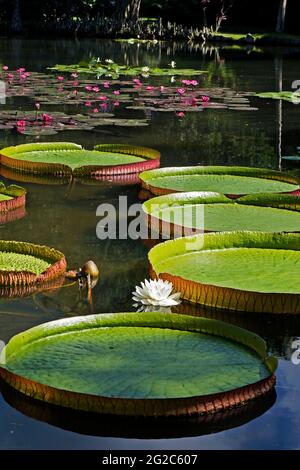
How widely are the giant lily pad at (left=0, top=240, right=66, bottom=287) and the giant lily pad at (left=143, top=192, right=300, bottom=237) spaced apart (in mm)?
868

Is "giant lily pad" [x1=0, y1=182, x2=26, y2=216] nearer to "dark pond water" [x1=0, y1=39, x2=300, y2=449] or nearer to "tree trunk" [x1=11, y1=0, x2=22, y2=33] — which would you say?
"dark pond water" [x1=0, y1=39, x2=300, y2=449]

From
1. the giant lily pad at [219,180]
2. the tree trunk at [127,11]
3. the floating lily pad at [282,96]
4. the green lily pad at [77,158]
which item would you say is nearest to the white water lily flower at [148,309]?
the giant lily pad at [219,180]

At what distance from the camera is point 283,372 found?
344 cm

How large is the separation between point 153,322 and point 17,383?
655 mm

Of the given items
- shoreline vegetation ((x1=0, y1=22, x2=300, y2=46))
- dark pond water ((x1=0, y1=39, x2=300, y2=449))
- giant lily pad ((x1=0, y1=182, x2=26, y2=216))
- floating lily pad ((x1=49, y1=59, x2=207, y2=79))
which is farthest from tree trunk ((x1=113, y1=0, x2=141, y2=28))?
giant lily pad ((x1=0, y1=182, x2=26, y2=216))

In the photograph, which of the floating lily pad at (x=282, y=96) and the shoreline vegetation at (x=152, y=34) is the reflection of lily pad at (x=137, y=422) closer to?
the floating lily pad at (x=282, y=96)

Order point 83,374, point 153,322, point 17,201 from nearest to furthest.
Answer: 1. point 83,374
2. point 153,322
3. point 17,201

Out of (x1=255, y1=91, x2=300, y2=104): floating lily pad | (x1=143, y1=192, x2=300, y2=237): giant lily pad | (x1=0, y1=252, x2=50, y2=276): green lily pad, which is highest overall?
(x1=143, y1=192, x2=300, y2=237): giant lily pad

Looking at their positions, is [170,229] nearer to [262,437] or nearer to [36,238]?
[36,238]

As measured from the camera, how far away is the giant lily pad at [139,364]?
2959 mm

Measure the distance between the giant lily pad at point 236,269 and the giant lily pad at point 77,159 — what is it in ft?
7.52

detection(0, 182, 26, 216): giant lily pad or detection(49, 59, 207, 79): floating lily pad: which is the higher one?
detection(0, 182, 26, 216): giant lily pad

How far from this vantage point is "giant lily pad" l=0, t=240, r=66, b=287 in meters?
4.20

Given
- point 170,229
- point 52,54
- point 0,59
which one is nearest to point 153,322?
point 170,229
